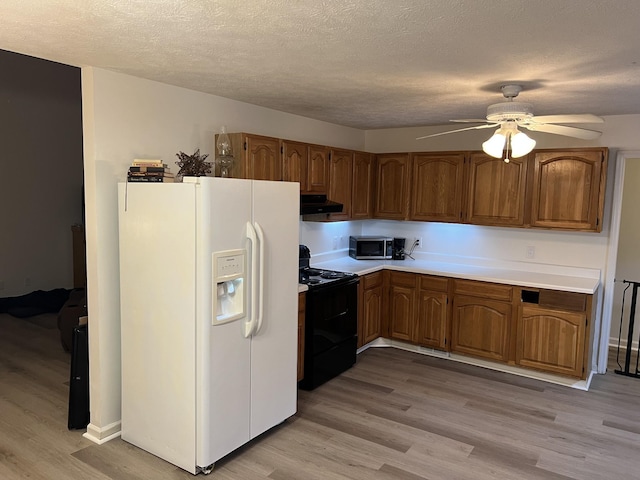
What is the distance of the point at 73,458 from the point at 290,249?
1858 millimetres

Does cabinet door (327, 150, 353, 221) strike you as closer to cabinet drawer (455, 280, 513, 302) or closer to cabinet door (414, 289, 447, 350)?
cabinet door (414, 289, 447, 350)

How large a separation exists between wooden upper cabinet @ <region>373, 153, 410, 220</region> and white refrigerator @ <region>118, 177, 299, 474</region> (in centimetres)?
217

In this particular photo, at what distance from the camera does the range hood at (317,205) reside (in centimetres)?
408

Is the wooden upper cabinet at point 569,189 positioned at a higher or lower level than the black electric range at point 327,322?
higher

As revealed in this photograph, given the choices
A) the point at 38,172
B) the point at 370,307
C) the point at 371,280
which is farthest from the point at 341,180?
the point at 38,172

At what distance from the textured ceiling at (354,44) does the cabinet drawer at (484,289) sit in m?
1.65

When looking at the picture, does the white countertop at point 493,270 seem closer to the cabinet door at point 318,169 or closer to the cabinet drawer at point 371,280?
the cabinet drawer at point 371,280

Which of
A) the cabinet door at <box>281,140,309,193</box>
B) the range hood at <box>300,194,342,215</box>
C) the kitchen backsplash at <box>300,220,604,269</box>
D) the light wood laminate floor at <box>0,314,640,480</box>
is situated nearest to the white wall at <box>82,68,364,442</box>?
the light wood laminate floor at <box>0,314,640,480</box>

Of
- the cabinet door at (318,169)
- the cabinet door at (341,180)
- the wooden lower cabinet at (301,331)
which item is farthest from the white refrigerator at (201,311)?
the cabinet door at (341,180)

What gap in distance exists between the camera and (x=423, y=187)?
5.02m

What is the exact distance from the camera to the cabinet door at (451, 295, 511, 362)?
14.5 ft

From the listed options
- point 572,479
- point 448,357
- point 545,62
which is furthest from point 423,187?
point 572,479

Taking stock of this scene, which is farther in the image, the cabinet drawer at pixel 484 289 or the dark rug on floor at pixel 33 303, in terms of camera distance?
the dark rug on floor at pixel 33 303

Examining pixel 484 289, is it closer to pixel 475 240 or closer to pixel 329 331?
pixel 475 240
